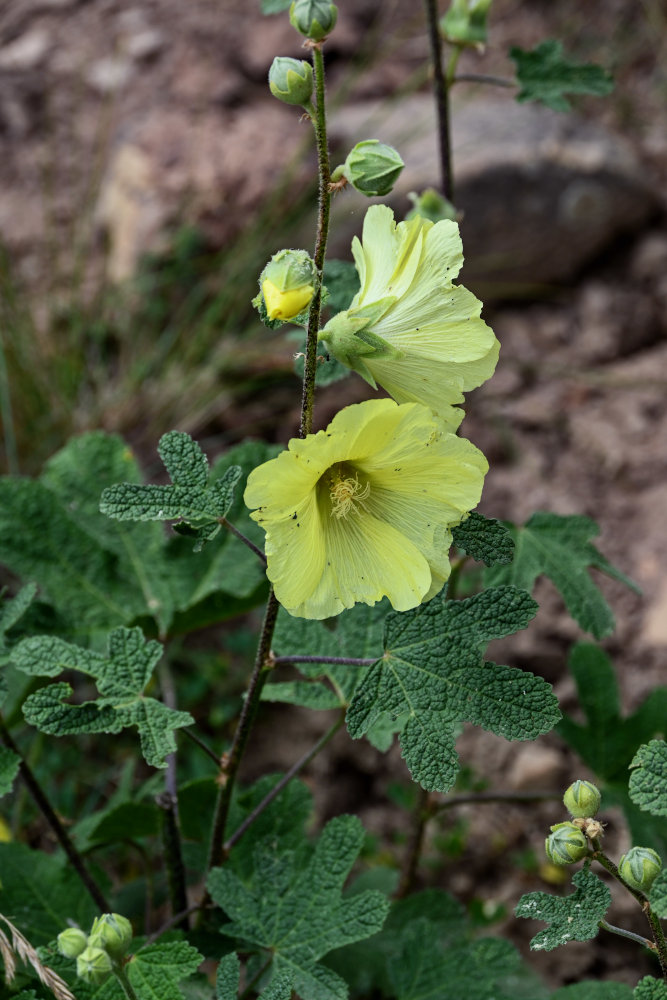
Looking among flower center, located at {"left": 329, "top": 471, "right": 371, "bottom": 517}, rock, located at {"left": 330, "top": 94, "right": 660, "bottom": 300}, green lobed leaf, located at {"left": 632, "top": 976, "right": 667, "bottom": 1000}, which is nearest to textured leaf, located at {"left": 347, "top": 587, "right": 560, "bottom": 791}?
flower center, located at {"left": 329, "top": 471, "right": 371, "bottom": 517}

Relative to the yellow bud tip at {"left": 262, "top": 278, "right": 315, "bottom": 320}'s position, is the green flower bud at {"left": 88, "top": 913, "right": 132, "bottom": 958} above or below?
below

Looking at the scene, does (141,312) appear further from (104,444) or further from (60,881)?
(60,881)

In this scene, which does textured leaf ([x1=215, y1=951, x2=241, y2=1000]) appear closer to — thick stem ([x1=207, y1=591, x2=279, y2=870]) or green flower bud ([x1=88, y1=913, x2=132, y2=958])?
green flower bud ([x1=88, y1=913, x2=132, y2=958])

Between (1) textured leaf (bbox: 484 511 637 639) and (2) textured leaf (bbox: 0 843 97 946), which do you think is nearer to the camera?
(2) textured leaf (bbox: 0 843 97 946)

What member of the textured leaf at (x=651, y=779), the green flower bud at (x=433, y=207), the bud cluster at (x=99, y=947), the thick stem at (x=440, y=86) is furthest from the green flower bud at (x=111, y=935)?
the thick stem at (x=440, y=86)

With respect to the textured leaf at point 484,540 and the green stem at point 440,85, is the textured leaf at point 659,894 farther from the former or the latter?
the green stem at point 440,85

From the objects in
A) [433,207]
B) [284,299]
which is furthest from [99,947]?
[433,207]
